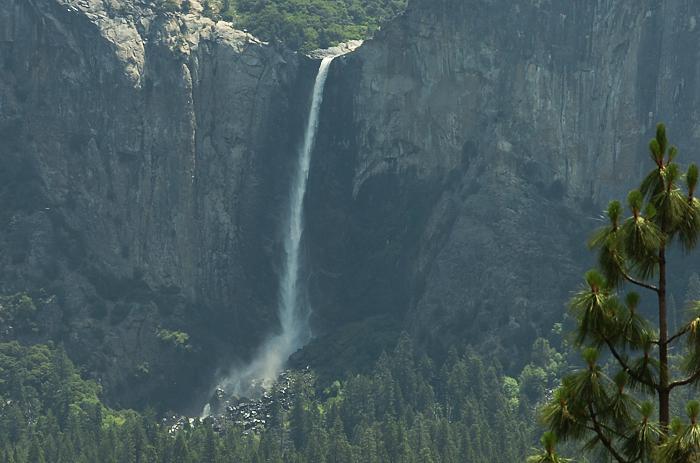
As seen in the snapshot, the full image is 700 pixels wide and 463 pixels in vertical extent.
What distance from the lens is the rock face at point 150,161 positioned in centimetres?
15538

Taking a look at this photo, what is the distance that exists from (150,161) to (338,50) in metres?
22.0

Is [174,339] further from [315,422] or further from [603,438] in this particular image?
[603,438]

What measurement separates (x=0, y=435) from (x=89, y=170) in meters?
30.6

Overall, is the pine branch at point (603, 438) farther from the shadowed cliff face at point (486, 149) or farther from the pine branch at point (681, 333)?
the shadowed cliff face at point (486, 149)

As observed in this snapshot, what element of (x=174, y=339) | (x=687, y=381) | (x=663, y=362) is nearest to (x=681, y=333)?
(x=663, y=362)

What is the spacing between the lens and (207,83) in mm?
160125

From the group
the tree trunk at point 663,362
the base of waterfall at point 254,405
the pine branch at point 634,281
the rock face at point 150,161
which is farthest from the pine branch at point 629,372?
the rock face at point 150,161

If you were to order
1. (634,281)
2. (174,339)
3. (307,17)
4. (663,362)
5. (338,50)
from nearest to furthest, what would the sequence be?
(663,362), (634,281), (174,339), (338,50), (307,17)

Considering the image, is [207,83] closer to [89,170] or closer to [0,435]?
[89,170]

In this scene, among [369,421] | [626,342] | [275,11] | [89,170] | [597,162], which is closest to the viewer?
[626,342]

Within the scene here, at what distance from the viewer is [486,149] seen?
14912cm

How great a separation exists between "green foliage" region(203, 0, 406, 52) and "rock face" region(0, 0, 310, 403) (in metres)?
4.46

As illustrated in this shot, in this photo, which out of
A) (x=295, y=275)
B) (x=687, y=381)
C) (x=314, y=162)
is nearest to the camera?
(x=687, y=381)

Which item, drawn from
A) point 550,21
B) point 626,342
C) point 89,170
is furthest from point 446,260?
point 626,342
